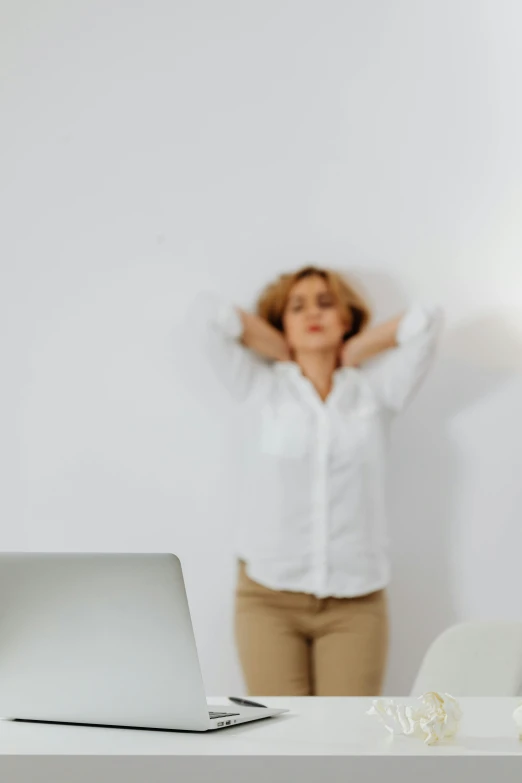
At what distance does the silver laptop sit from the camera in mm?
906

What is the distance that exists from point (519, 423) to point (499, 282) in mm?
448

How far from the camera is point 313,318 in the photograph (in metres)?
2.76

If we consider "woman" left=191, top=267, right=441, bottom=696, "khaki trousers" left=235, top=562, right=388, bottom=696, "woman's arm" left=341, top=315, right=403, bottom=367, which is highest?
"woman's arm" left=341, top=315, right=403, bottom=367

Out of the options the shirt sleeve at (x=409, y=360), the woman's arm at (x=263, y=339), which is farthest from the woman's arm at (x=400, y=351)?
the woman's arm at (x=263, y=339)

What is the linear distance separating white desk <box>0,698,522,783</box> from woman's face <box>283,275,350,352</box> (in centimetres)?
193

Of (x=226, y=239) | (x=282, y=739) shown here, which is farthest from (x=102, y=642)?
(x=226, y=239)

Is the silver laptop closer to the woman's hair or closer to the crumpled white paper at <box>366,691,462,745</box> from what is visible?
the crumpled white paper at <box>366,691,462,745</box>

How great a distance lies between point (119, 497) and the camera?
113 inches

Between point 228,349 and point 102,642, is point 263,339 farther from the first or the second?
point 102,642

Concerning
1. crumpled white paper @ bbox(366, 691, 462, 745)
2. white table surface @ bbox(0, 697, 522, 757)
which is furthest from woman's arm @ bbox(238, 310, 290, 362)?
crumpled white paper @ bbox(366, 691, 462, 745)

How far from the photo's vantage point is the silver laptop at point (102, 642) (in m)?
0.91

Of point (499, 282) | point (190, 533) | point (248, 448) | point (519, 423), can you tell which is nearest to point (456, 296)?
point (499, 282)

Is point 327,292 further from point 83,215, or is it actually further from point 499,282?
point 83,215

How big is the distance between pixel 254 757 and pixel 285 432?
6.26 feet
